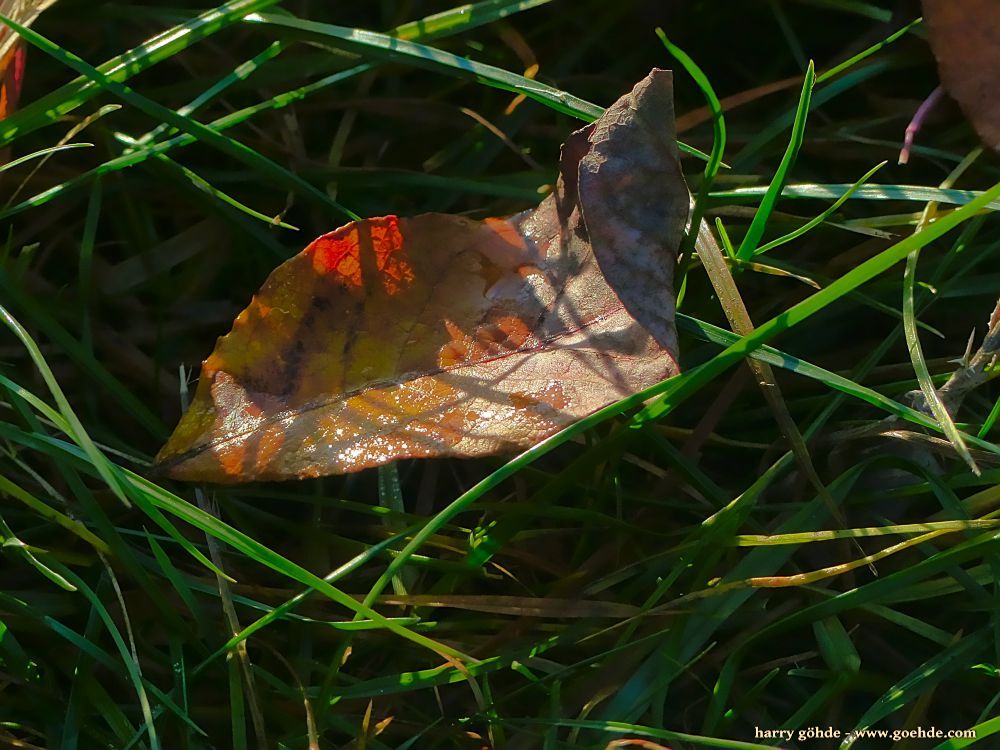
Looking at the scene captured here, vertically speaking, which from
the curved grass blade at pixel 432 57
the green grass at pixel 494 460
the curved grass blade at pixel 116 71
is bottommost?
the green grass at pixel 494 460

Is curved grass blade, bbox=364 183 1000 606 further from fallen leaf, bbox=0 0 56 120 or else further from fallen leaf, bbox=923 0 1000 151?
fallen leaf, bbox=0 0 56 120

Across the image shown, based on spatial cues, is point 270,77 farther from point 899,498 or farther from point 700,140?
point 899,498

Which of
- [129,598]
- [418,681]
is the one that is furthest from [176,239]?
[418,681]

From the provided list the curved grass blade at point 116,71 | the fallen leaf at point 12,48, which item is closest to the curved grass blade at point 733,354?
the curved grass blade at point 116,71

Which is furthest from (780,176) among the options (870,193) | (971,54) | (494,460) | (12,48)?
(12,48)

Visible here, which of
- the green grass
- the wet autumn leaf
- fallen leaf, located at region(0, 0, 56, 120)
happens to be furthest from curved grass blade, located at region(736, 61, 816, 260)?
fallen leaf, located at region(0, 0, 56, 120)

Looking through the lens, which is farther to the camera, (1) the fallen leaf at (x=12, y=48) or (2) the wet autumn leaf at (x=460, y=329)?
(1) the fallen leaf at (x=12, y=48)

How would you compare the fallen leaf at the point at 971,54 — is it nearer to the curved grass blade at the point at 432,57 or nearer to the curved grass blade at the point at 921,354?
the curved grass blade at the point at 921,354
